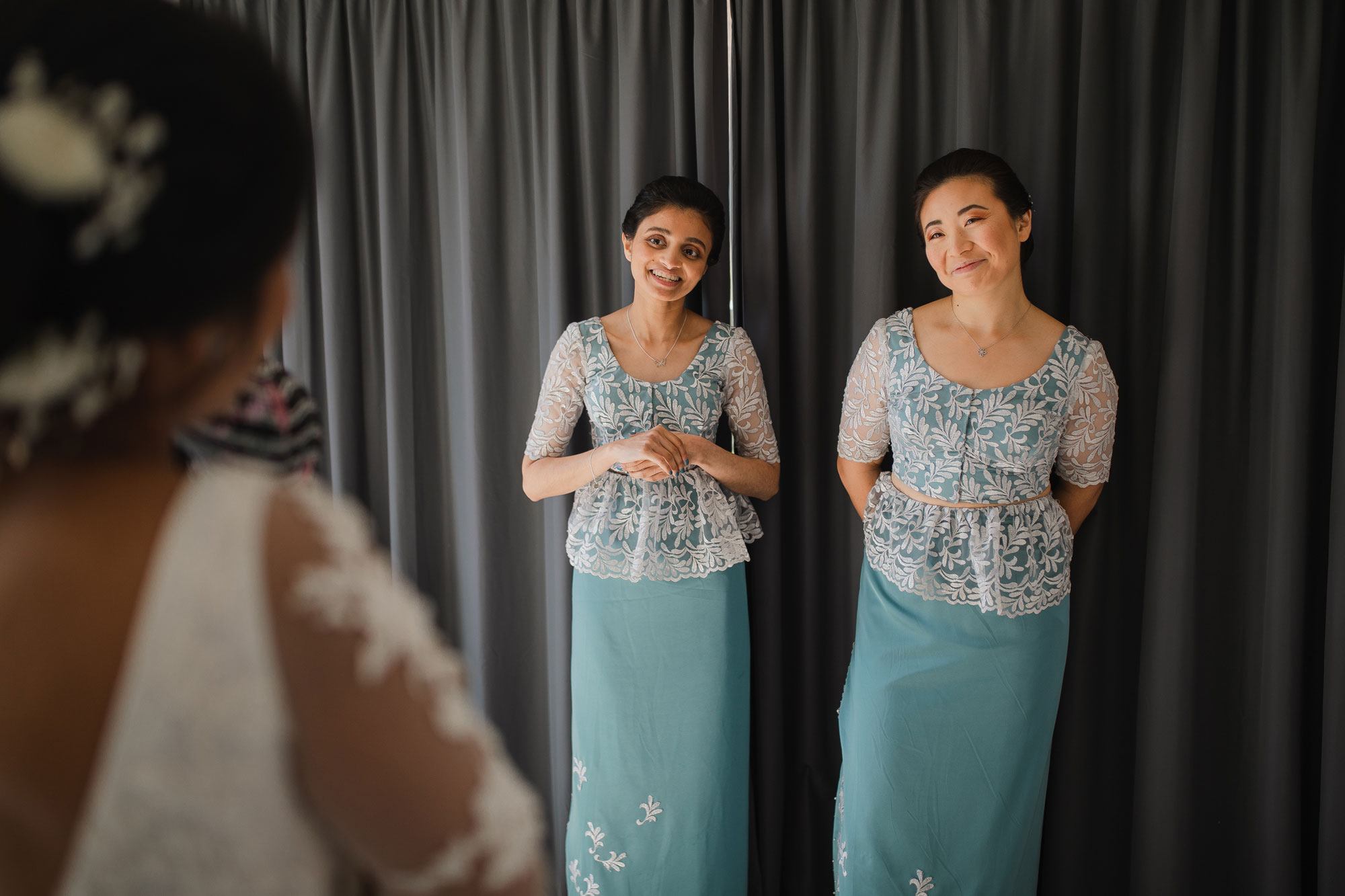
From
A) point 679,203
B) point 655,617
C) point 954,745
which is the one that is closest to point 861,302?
point 679,203

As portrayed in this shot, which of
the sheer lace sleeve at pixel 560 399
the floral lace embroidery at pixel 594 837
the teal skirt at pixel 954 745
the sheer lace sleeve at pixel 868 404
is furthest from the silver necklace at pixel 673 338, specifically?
the floral lace embroidery at pixel 594 837

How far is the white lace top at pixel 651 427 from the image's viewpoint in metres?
1.79

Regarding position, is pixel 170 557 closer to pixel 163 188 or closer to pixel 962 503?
pixel 163 188

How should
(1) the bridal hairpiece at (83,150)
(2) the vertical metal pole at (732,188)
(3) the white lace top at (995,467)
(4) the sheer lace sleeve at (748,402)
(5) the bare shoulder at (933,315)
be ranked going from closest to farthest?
(1) the bridal hairpiece at (83,150) → (3) the white lace top at (995,467) → (5) the bare shoulder at (933,315) → (4) the sheer lace sleeve at (748,402) → (2) the vertical metal pole at (732,188)

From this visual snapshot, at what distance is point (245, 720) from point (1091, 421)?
160cm

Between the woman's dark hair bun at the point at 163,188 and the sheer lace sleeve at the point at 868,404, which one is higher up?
the woman's dark hair bun at the point at 163,188

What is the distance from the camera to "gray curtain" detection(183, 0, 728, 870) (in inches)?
81.4

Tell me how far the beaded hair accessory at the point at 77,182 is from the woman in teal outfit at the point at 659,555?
4.46 feet

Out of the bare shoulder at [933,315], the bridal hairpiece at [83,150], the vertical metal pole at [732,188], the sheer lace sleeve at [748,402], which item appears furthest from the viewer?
the vertical metal pole at [732,188]

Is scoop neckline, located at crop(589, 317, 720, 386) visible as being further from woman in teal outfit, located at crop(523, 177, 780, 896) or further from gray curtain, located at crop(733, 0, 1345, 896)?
gray curtain, located at crop(733, 0, 1345, 896)

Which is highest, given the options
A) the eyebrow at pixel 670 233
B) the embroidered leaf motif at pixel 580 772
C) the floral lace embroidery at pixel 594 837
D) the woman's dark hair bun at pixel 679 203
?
the woman's dark hair bun at pixel 679 203

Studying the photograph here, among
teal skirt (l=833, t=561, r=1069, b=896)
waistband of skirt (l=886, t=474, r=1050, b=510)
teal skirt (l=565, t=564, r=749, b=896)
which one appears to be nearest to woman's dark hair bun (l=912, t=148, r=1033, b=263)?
waistband of skirt (l=886, t=474, r=1050, b=510)

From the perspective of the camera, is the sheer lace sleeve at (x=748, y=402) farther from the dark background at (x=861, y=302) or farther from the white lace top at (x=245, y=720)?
the white lace top at (x=245, y=720)

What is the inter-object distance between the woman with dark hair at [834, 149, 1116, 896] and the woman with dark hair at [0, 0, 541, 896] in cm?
136
